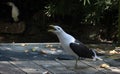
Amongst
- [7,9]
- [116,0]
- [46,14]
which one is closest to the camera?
[116,0]

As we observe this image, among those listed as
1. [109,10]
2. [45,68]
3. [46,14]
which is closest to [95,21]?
[109,10]

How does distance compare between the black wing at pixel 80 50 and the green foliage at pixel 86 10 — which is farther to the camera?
the green foliage at pixel 86 10

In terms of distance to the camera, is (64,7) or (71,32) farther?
(71,32)

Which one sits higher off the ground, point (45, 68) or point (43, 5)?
point (43, 5)

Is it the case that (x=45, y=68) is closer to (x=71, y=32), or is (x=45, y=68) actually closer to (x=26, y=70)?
(x=26, y=70)

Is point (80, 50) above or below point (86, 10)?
below

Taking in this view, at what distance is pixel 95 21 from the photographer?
37.2ft

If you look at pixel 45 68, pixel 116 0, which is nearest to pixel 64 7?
pixel 116 0

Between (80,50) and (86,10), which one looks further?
(86,10)

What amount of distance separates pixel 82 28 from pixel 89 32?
0.24 m

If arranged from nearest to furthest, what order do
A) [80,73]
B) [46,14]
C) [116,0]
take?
[80,73], [116,0], [46,14]

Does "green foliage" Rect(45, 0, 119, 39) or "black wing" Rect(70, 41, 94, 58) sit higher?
"green foliage" Rect(45, 0, 119, 39)

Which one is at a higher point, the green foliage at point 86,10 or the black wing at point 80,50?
the green foliage at point 86,10

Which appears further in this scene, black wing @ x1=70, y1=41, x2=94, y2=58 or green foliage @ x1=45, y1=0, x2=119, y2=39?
green foliage @ x1=45, y1=0, x2=119, y2=39
